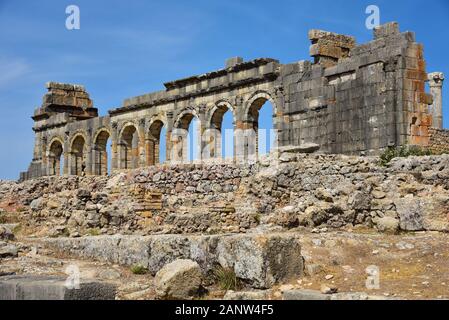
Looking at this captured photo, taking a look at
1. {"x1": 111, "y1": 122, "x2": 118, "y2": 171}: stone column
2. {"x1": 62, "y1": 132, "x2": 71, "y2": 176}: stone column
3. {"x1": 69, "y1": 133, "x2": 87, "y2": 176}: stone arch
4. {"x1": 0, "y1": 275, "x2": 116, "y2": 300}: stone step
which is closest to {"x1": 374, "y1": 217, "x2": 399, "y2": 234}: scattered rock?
{"x1": 0, "y1": 275, "x2": 116, "y2": 300}: stone step

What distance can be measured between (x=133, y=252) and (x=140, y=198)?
15.0 feet

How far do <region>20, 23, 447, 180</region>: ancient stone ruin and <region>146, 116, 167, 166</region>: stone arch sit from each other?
0.15 ft

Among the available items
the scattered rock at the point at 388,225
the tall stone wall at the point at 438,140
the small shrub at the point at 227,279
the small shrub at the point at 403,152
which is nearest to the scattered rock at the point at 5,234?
the small shrub at the point at 227,279

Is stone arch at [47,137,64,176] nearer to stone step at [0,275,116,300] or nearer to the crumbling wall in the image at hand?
the crumbling wall

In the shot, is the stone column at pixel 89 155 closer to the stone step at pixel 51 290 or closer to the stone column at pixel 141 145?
the stone column at pixel 141 145

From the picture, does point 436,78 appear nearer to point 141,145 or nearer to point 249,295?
point 141,145

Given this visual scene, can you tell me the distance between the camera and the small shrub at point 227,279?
8.48 meters

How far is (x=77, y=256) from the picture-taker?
11797mm

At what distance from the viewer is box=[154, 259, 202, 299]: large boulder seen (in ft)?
26.2

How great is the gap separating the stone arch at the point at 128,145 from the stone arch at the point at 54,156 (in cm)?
599

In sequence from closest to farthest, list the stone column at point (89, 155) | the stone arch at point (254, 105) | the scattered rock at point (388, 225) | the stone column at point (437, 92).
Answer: the scattered rock at point (388, 225), the stone arch at point (254, 105), the stone column at point (437, 92), the stone column at point (89, 155)

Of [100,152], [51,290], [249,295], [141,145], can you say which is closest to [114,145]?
[100,152]
